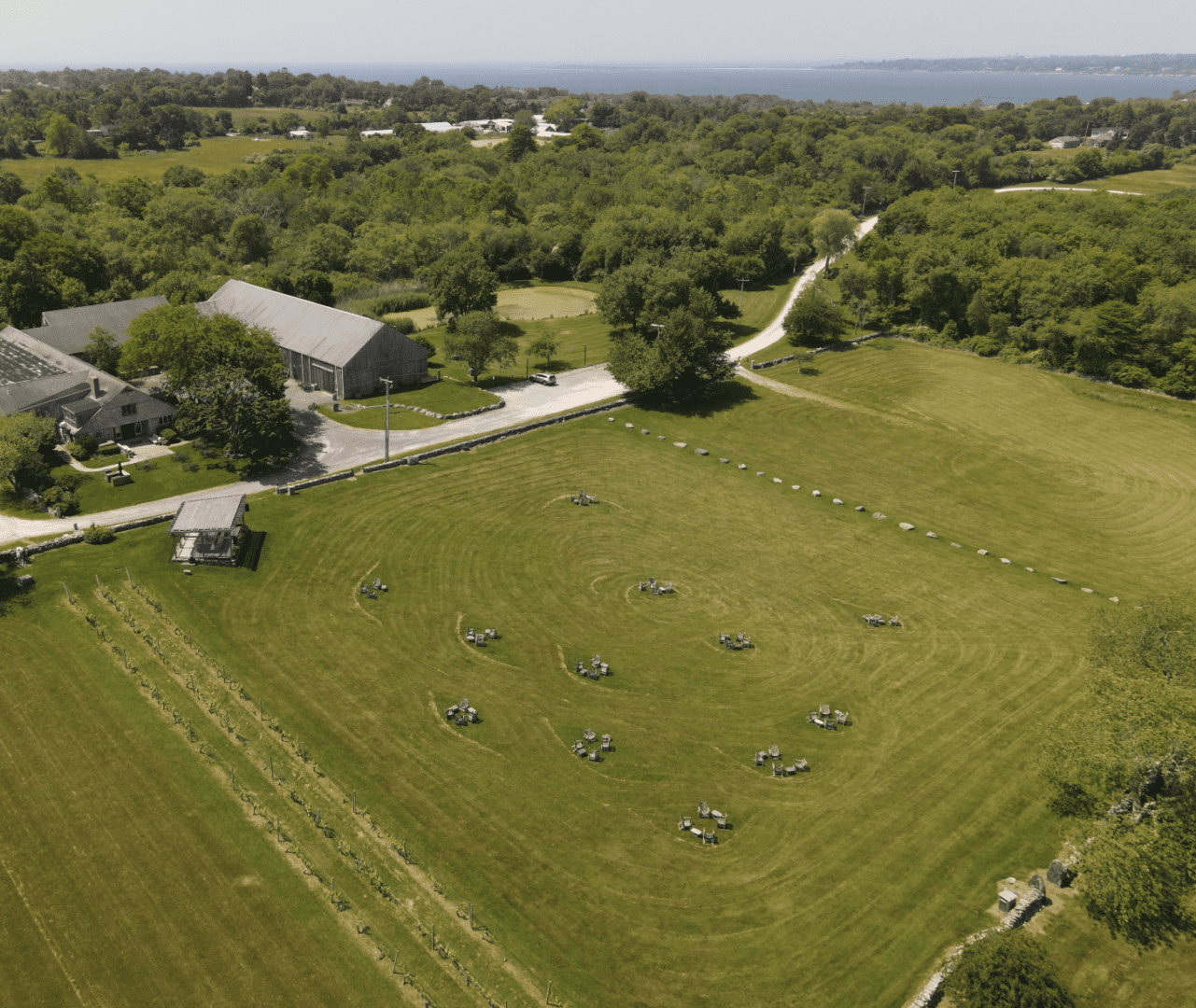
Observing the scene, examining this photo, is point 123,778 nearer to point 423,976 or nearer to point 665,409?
point 423,976

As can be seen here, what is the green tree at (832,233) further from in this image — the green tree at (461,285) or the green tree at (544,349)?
the green tree at (461,285)

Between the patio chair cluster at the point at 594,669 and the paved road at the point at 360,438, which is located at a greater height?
the paved road at the point at 360,438

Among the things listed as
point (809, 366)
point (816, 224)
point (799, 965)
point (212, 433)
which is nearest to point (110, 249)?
point (212, 433)

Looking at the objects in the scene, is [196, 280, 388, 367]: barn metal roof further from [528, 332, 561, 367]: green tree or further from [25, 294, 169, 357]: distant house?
[528, 332, 561, 367]: green tree

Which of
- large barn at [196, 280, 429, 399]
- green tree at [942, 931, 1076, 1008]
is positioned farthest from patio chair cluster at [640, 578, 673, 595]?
large barn at [196, 280, 429, 399]

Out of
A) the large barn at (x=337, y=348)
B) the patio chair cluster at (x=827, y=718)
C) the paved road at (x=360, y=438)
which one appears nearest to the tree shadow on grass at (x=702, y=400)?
Result: the paved road at (x=360, y=438)

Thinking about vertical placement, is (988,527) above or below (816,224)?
below
